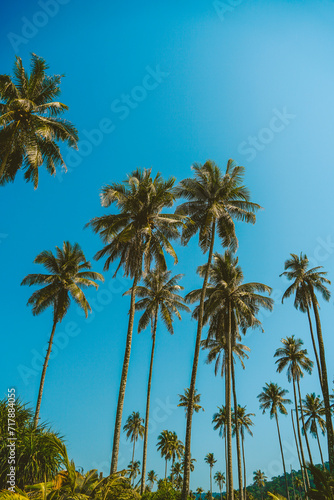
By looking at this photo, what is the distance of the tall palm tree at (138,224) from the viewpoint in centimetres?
1908

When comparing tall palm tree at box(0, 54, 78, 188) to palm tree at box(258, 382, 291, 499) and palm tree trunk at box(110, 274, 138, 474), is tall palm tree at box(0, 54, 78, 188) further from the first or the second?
palm tree at box(258, 382, 291, 499)

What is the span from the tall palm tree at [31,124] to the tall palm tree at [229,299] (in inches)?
529

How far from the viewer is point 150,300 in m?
29.2

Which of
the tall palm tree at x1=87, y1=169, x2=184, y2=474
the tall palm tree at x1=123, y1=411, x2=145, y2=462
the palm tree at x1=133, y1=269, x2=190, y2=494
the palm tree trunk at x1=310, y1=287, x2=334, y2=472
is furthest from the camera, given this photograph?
the tall palm tree at x1=123, y1=411, x2=145, y2=462

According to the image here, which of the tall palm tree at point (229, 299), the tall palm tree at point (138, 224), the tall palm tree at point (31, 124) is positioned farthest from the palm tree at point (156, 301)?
the tall palm tree at point (31, 124)

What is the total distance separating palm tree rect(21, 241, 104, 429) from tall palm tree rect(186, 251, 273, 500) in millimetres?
8139

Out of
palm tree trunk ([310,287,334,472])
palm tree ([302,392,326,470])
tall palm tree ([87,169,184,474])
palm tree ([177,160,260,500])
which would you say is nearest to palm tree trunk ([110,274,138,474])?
tall palm tree ([87,169,184,474])

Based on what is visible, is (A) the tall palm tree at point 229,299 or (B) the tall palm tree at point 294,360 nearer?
(A) the tall palm tree at point 229,299

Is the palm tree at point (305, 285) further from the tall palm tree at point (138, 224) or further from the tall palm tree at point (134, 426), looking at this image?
the tall palm tree at point (134, 426)

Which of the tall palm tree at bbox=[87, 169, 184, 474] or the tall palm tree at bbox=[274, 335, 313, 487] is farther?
the tall palm tree at bbox=[274, 335, 313, 487]

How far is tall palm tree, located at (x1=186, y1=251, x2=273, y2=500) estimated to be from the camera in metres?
24.2

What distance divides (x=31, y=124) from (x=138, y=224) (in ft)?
24.8

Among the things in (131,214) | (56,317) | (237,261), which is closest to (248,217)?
(237,261)

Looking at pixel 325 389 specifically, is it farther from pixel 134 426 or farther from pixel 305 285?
pixel 134 426
